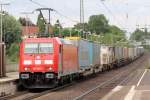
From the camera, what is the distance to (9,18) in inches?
4321

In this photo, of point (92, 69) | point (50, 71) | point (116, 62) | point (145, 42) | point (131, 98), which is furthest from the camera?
point (145, 42)

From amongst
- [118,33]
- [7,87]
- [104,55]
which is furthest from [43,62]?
[118,33]

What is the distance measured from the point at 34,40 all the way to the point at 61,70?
2354 millimetres

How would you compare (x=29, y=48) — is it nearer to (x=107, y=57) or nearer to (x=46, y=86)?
(x=46, y=86)

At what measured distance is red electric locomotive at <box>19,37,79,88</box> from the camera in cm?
2811

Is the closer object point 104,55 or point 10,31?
point 104,55

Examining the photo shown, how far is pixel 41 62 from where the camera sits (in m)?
28.4

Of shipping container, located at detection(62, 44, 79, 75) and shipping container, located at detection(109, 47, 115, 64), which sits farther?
shipping container, located at detection(109, 47, 115, 64)

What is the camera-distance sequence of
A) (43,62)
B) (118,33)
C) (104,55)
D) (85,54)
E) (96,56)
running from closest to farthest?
1. (43,62)
2. (85,54)
3. (96,56)
4. (104,55)
5. (118,33)

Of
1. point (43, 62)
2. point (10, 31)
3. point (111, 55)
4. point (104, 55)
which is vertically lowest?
point (111, 55)

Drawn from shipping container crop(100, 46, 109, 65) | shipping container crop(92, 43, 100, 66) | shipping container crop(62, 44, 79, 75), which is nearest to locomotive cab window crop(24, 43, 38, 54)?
shipping container crop(62, 44, 79, 75)

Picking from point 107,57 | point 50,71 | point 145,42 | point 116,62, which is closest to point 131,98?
point 50,71

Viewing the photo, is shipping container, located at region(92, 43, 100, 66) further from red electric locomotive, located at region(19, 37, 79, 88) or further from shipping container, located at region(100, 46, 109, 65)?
red electric locomotive, located at region(19, 37, 79, 88)

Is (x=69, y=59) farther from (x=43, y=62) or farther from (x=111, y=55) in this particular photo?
(x=111, y=55)
